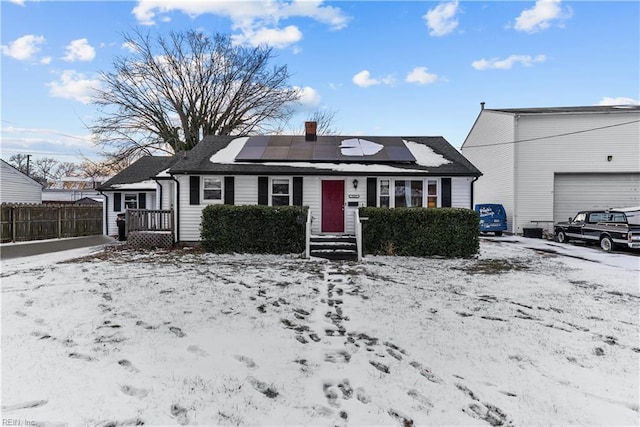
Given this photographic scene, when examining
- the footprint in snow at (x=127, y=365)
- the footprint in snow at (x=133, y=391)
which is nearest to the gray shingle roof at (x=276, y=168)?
the footprint in snow at (x=127, y=365)

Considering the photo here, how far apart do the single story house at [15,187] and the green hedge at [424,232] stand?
25.8m

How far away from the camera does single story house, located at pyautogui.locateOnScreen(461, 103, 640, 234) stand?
17.9 m

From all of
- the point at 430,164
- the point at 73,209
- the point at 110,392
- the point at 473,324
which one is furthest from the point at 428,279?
the point at 73,209

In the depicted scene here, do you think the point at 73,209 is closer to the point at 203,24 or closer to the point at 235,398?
the point at 203,24

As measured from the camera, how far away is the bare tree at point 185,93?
23.4 meters

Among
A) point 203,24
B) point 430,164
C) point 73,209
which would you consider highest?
point 203,24

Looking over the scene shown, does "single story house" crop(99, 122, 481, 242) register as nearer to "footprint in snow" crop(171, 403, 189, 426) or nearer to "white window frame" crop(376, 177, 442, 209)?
"white window frame" crop(376, 177, 442, 209)

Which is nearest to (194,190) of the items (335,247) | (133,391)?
(335,247)

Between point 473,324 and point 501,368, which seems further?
point 473,324

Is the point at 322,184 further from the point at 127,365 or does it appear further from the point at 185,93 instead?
the point at 185,93

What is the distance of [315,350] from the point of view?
372cm

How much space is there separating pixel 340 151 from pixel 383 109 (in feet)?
26.8

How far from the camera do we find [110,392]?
2.79 metres

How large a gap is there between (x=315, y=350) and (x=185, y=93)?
25.3 m
